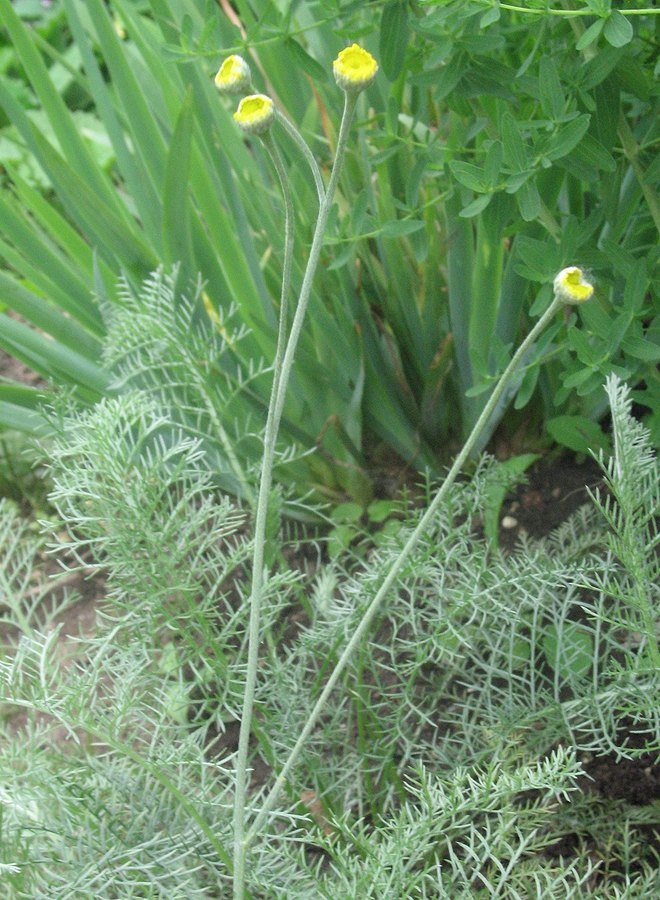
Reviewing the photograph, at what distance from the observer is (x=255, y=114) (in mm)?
630

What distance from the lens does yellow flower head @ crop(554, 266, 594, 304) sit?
0.65m

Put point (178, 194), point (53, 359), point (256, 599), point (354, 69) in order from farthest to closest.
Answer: point (53, 359)
point (178, 194)
point (256, 599)
point (354, 69)

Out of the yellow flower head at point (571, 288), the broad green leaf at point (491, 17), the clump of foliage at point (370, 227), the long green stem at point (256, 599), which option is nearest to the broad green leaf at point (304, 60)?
the clump of foliage at point (370, 227)

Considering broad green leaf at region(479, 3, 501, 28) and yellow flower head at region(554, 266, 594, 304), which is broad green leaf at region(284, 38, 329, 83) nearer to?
broad green leaf at region(479, 3, 501, 28)

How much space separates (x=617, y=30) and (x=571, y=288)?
0.28 meters

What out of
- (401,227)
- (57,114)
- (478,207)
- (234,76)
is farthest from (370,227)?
(57,114)

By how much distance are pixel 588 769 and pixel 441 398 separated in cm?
57

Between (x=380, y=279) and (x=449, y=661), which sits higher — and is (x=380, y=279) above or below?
above

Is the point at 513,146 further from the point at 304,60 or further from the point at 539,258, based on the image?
the point at 304,60

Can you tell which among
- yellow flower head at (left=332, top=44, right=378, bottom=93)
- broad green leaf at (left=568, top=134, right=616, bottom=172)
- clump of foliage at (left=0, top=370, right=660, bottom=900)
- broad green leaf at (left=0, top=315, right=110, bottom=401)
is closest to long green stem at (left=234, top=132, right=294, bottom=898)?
clump of foliage at (left=0, top=370, right=660, bottom=900)

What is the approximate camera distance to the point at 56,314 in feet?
4.25

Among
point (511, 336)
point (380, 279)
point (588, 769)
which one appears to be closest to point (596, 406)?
point (511, 336)

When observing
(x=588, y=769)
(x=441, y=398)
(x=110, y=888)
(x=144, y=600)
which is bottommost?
(x=588, y=769)

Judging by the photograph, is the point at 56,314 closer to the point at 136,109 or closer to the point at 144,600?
the point at 136,109
